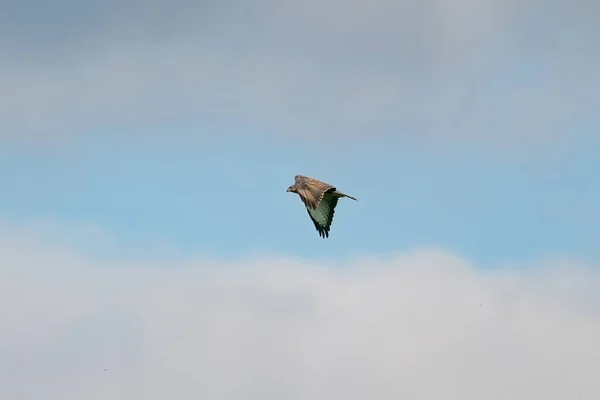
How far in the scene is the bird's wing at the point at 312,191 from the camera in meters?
106

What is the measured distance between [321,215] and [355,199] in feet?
24.2

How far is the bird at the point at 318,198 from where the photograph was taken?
106625 millimetres

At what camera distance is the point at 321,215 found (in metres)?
112

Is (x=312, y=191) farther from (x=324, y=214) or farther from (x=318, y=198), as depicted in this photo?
(x=324, y=214)

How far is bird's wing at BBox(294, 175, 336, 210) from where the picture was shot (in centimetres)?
10650

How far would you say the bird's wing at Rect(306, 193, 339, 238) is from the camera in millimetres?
111250

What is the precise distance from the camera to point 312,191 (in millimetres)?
106688

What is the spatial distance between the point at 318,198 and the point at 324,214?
534 cm

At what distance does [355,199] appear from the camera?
10500cm

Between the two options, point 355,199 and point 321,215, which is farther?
point 321,215

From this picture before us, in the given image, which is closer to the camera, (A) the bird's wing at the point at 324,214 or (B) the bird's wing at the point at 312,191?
(B) the bird's wing at the point at 312,191

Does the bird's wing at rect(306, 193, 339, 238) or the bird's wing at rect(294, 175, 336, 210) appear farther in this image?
the bird's wing at rect(306, 193, 339, 238)

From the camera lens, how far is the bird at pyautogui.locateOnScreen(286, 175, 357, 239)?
106625mm

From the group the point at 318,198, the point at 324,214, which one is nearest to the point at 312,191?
the point at 318,198
